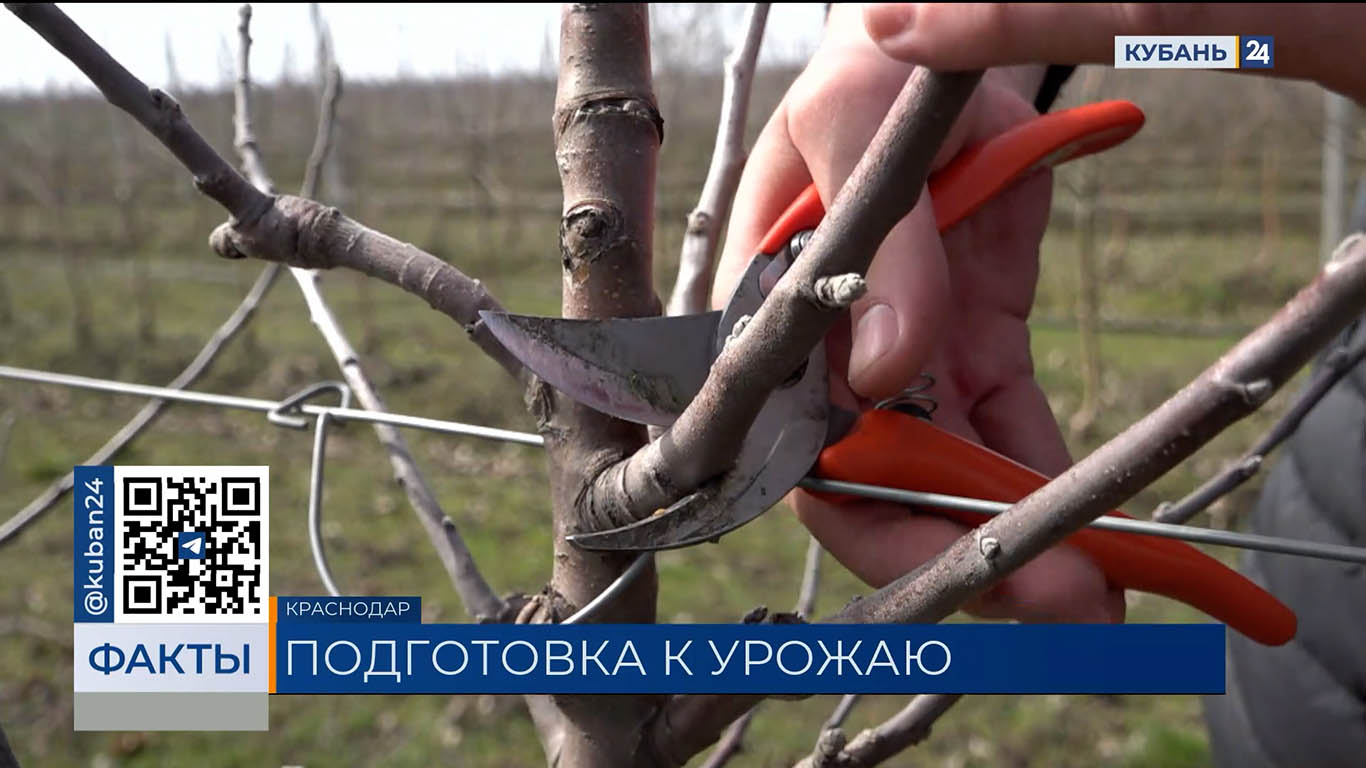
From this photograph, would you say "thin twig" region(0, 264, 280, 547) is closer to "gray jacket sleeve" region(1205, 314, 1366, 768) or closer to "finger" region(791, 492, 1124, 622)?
"finger" region(791, 492, 1124, 622)

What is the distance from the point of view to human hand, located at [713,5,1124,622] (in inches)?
34.7

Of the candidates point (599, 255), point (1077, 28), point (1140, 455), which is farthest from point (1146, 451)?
point (599, 255)

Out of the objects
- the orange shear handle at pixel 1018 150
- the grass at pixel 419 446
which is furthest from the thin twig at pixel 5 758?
the grass at pixel 419 446

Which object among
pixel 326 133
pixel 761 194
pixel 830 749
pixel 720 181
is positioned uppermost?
pixel 326 133

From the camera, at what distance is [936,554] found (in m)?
0.91

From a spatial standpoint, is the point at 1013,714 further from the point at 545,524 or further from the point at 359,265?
the point at 359,265

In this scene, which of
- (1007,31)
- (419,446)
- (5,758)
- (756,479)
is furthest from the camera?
(419,446)

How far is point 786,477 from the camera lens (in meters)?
0.92

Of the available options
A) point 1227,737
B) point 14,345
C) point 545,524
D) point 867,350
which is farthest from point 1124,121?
point 14,345

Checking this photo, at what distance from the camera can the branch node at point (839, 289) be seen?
0.55m

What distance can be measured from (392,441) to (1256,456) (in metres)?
0.84

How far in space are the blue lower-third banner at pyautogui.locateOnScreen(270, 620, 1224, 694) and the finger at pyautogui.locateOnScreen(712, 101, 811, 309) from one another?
1.07 ft

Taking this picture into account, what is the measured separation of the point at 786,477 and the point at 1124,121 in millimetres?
481

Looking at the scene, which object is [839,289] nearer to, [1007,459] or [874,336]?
[874,336]
